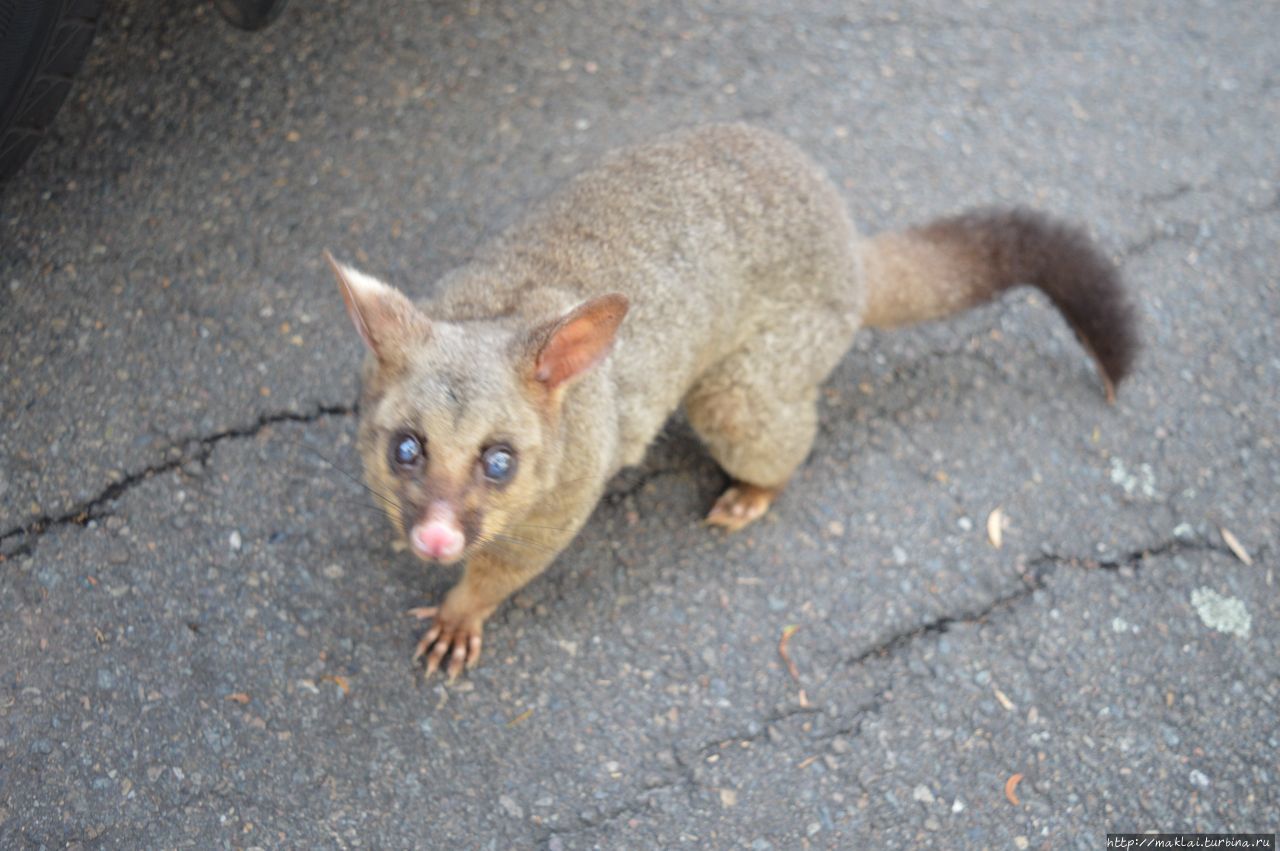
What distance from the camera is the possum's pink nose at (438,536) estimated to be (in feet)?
8.41

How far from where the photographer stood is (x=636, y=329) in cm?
320

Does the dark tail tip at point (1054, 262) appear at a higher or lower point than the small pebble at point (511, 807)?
higher

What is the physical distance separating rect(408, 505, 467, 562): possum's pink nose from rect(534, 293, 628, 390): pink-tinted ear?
1.44 feet

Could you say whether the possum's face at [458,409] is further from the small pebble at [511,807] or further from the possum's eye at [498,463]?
the small pebble at [511,807]

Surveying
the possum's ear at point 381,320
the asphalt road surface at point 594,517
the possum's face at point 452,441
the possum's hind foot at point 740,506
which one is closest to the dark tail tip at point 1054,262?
the asphalt road surface at point 594,517

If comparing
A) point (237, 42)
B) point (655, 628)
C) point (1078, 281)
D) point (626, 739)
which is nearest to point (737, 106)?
point (1078, 281)

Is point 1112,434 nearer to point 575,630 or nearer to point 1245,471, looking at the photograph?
point 1245,471

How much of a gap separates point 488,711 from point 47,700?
46.0 inches

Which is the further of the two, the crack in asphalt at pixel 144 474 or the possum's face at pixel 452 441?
the crack in asphalt at pixel 144 474

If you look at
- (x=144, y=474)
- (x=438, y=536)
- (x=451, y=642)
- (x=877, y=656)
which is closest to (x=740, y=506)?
(x=877, y=656)

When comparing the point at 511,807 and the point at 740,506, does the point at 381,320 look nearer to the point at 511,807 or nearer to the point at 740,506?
the point at 511,807

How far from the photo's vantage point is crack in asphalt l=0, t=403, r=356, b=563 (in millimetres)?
3191

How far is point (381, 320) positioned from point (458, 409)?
30 cm

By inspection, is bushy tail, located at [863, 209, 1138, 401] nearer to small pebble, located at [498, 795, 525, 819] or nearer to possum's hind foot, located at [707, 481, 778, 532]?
possum's hind foot, located at [707, 481, 778, 532]
